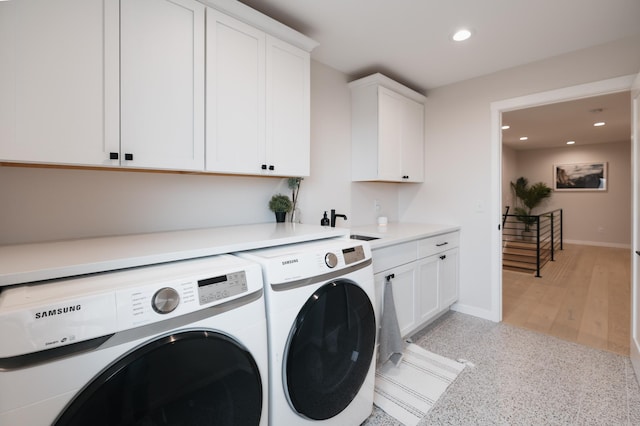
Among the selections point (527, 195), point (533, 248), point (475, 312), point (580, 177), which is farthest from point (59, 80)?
point (580, 177)

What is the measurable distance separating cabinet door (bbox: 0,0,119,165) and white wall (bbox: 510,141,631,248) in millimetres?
8917

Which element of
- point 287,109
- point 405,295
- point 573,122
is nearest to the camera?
point 287,109

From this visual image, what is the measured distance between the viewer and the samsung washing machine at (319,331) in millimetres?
1148

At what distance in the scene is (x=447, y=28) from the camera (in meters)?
2.06

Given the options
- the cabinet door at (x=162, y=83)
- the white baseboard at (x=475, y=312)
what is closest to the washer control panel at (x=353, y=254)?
the cabinet door at (x=162, y=83)

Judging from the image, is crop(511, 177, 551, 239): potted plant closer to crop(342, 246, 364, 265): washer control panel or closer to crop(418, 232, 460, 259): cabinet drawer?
crop(418, 232, 460, 259): cabinet drawer

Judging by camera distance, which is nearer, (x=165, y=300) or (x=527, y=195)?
(x=165, y=300)

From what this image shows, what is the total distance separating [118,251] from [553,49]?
126 inches

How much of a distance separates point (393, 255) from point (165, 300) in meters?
1.59

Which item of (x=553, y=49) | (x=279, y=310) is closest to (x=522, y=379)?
(x=279, y=310)

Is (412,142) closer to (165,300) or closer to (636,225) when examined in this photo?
(636,225)

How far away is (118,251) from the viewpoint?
44.2 inches

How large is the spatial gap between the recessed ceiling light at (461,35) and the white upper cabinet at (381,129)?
0.62 m

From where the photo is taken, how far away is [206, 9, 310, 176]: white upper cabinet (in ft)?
5.20
